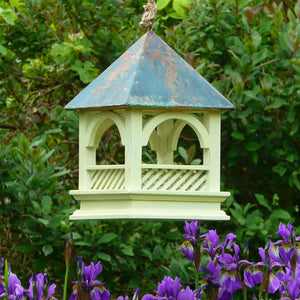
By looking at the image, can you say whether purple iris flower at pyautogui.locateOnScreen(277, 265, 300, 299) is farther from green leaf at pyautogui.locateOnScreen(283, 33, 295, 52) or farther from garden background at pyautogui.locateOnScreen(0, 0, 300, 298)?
green leaf at pyautogui.locateOnScreen(283, 33, 295, 52)

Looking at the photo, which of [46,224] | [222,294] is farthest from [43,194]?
[222,294]

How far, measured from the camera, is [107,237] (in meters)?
4.11

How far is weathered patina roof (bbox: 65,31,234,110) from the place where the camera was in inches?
94.5

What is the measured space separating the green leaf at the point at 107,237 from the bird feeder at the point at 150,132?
4.64 feet

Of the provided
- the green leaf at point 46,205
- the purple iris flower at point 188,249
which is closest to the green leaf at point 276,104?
the green leaf at point 46,205

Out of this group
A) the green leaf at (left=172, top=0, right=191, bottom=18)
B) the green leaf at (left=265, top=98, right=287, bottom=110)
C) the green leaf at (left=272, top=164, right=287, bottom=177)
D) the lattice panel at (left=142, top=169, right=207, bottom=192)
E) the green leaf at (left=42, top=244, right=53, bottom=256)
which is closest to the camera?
the lattice panel at (left=142, top=169, right=207, bottom=192)

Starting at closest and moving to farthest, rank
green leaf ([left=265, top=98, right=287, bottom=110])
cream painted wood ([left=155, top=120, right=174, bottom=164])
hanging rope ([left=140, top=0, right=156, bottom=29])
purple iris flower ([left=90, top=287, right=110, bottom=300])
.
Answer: purple iris flower ([left=90, top=287, right=110, bottom=300]), hanging rope ([left=140, top=0, right=156, bottom=29]), cream painted wood ([left=155, top=120, right=174, bottom=164]), green leaf ([left=265, top=98, right=287, bottom=110])

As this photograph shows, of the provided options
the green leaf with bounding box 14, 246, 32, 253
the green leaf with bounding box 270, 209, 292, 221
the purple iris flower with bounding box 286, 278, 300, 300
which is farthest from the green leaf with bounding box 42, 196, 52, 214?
the purple iris flower with bounding box 286, 278, 300, 300

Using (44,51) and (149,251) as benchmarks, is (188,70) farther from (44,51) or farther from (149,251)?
(44,51)

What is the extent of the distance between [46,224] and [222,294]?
7.57ft

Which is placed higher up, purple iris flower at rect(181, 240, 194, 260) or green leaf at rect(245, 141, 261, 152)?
green leaf at rect(245, 141, 261, 152)

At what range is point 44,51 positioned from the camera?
502 centimetres

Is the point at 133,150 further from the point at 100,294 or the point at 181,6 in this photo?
the point at 181,6

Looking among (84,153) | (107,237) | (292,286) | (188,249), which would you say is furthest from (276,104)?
(292,286)
